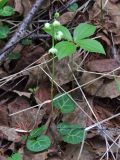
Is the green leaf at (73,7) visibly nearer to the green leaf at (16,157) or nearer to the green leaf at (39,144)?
the green leaf at (39,144)

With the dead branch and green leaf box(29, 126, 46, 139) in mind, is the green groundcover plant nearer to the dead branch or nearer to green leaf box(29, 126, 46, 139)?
green leaf box(29, 126, 46, 139)

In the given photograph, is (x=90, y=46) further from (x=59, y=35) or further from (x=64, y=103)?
(x=64, y=103)

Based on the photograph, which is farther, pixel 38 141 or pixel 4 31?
pixel 4 31

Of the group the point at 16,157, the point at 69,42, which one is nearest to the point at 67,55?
the point at 69,42

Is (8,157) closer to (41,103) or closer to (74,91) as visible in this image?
(41,103)

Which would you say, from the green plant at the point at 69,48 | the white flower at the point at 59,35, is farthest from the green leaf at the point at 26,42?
the white flower at the point at 59,35

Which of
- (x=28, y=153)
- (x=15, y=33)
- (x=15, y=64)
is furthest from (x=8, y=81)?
(x=28, y=153)
